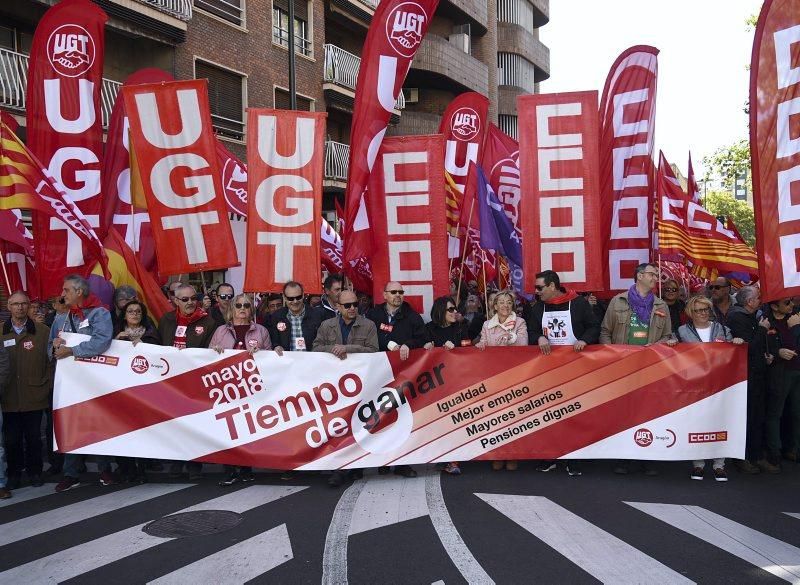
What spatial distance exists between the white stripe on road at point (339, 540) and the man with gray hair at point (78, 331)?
98.4 inches

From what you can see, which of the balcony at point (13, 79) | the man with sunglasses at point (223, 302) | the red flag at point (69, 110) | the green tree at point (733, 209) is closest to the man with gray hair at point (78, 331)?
the red flag at point (69, 110)

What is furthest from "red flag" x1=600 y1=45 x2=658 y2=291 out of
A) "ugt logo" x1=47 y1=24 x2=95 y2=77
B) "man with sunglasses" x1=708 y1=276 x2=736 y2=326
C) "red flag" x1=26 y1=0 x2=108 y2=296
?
"ugt logo" x1=47 y1=24 x2=95 y2=77

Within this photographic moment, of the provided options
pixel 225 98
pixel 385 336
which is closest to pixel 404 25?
pixel 385 336

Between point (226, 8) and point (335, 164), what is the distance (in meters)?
5.93

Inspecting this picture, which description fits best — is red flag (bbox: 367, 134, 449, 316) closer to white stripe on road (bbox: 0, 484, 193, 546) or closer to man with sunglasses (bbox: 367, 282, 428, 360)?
man with sunglasses (bbox: 367, 282, 428, 360)

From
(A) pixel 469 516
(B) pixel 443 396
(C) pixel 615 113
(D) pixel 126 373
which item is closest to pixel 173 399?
(D) pixel 126 373

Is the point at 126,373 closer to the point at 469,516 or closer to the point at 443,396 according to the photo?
the point at 443,396

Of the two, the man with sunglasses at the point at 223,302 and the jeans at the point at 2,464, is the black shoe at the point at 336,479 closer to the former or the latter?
the man with sunglasses at the point at 223,302

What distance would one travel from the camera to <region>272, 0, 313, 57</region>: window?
2297 cm

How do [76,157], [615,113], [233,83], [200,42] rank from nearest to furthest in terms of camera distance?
[76,157]
[615,113]
[200,42]
[233,83]

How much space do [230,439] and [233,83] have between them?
16.6 m

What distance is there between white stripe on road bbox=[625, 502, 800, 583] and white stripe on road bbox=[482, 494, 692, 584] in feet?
1.94

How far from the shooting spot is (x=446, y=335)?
7230mm

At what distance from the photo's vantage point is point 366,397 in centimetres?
670
